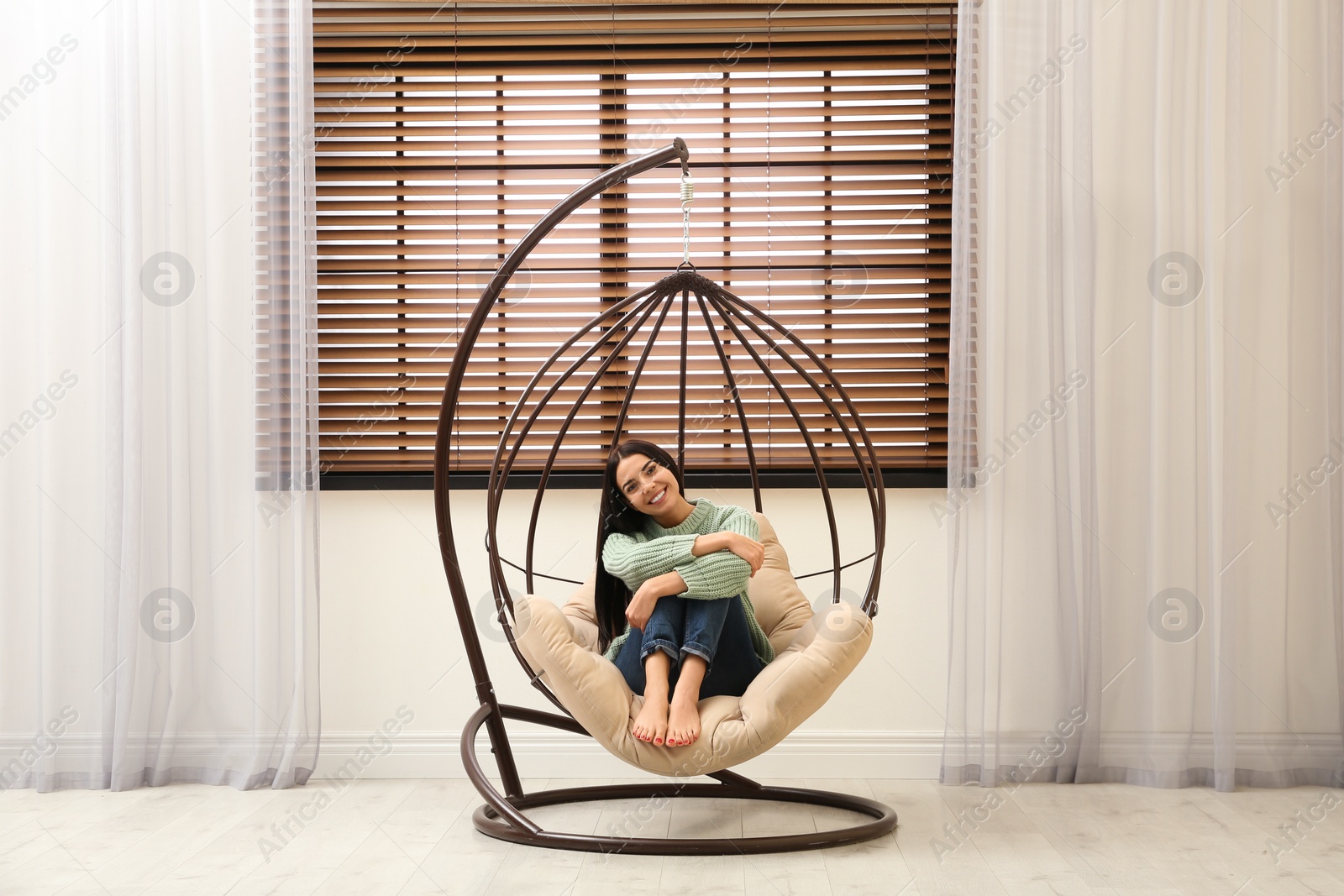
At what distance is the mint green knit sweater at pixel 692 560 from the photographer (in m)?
2.12

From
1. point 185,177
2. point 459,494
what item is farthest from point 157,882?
point 185,177

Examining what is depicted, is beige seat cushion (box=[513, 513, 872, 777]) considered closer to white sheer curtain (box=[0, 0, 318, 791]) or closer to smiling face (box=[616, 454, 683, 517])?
smiling face (box=[616, 454, 683, 517])

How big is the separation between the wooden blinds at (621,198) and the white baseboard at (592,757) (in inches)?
28.8

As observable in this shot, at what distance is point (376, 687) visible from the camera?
2809mm

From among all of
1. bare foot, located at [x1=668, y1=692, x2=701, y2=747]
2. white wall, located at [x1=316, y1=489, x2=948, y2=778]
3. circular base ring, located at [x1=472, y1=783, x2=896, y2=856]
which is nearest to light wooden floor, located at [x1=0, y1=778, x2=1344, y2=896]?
circular base ring, located at [x1=472, y1=783, x2=896, y2=856]

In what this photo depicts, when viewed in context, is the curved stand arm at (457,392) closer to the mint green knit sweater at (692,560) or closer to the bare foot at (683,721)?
the mint green knit sweater at (692,560)

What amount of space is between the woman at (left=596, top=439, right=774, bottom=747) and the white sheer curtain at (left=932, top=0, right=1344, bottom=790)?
0.71m

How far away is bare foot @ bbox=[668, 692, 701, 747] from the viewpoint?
6.52 feet

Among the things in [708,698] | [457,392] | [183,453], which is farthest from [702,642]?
[183,453]

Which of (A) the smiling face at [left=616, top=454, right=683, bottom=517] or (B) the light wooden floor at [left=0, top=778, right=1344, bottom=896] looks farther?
(A) the smiling face at [left=616, top=454, right=683, bottom=517]

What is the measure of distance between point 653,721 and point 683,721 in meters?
0.06

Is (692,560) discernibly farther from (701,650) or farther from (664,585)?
(701,650)

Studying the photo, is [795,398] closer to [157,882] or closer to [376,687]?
[376,687]

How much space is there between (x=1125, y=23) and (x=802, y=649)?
1790 mm
